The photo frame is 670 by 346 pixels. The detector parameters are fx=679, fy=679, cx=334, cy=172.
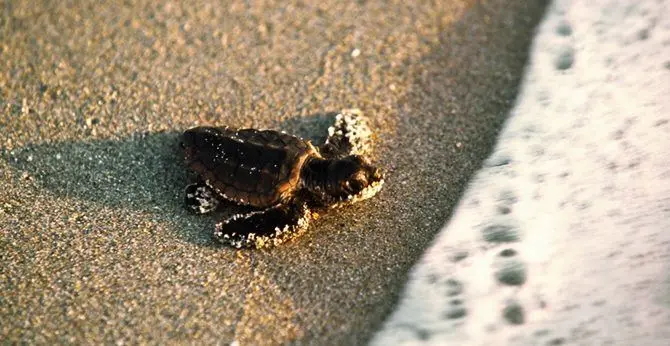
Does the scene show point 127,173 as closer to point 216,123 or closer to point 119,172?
point 119,172

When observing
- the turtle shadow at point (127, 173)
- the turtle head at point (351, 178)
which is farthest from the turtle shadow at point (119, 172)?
the turtle head at point (351, 178)

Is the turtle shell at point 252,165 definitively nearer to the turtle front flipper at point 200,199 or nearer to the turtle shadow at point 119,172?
the turtle front flipper at point 200,199

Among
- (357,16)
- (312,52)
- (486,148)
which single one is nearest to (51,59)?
(312,52)

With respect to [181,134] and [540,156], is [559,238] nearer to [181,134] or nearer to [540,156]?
[540,156]

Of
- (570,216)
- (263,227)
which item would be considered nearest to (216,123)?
(263,227)

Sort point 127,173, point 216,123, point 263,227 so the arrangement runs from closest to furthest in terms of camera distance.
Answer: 1. point 263,227
2. point 127,173
3. point 216,123

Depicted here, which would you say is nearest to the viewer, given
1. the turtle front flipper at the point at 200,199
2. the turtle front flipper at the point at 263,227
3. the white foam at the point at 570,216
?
the white foam at the point at 570,216

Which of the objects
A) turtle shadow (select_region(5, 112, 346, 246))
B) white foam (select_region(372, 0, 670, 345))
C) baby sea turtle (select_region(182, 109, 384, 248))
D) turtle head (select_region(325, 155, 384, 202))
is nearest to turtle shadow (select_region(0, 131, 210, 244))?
turtle shadow (select_region(5, 112, 346, 246))
